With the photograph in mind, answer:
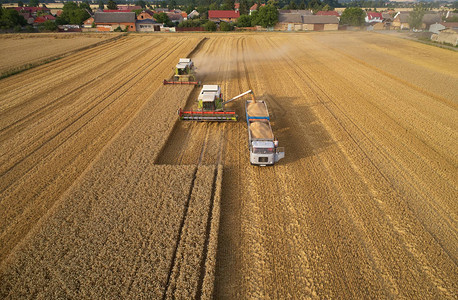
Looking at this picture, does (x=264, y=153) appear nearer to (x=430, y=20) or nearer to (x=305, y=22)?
(x=305, y=22)

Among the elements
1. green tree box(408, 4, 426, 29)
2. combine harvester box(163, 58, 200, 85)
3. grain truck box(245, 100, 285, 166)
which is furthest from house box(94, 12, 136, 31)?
green tree box(408, 4, 426, 29)

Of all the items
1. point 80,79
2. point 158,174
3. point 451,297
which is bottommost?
point 451,297

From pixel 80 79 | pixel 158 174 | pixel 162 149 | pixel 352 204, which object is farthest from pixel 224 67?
pixel 352 204

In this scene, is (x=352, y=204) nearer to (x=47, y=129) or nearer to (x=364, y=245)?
(x=364, y=245)

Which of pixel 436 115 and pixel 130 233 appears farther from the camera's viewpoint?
pixel 436 115

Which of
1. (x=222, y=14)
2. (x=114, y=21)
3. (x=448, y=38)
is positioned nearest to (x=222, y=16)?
(x=222, y=14)

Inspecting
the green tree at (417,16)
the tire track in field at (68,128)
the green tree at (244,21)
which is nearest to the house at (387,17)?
the green tree at (417,16)

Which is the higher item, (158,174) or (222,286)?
(158,174)
